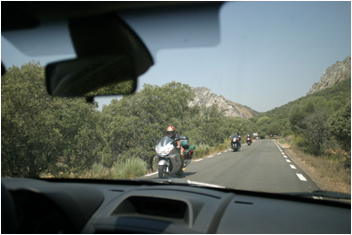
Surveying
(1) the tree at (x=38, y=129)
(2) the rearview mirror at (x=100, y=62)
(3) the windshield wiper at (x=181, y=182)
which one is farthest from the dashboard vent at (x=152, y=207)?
(1) the tree at (x=38, y=129)

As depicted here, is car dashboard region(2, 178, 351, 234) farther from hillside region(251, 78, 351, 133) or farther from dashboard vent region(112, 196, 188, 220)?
hillside region(251, 78, 351, 133)

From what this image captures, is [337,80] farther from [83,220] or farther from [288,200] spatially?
[83,220]

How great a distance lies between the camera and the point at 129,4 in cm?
296

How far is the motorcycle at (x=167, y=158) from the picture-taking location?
5543mm

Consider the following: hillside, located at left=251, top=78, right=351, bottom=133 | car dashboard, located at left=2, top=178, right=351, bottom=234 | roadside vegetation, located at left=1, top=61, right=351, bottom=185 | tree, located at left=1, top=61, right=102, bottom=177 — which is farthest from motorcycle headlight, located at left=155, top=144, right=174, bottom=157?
car dashboard, located at left=2, top=178, right=351, bottom=234

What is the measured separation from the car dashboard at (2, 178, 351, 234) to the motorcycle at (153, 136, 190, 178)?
11.4 feet

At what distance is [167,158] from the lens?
18.4 ft

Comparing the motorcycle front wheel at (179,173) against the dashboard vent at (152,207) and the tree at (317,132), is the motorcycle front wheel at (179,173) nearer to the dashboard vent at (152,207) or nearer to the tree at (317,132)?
the dashboard vent at (152,207)

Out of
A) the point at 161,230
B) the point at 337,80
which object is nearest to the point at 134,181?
the point at 161,230

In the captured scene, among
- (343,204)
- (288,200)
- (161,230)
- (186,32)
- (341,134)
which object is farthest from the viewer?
(341,134)

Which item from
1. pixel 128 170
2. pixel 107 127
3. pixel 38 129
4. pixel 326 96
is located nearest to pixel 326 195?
pixel 326 96

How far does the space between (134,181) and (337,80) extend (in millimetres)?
3021

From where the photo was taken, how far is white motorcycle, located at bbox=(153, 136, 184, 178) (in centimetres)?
554

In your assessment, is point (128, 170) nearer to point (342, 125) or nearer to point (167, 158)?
point (167, 158)
